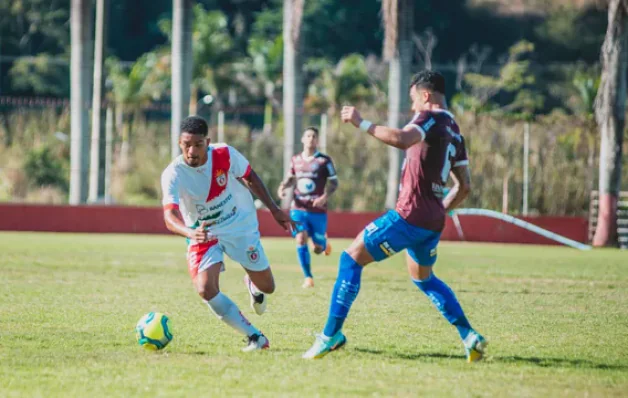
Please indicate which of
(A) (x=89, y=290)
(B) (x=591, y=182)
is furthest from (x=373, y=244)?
(B) (x=591, y=182)

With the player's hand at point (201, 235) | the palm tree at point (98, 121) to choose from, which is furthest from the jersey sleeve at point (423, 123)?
the palm tree at point (98, 121)

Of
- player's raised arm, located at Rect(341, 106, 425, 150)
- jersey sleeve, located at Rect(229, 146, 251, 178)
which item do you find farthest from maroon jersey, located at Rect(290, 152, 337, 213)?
player's raised arm, located at Rect(341, 106, 425, 150)

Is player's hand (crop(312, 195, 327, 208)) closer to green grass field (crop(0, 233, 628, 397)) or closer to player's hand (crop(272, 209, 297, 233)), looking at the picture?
green grass field (crop(0, 233, 628, 397))

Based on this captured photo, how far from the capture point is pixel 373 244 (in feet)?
28.0

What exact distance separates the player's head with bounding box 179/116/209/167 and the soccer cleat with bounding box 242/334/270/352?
148 cm

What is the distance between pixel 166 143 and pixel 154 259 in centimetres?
1155

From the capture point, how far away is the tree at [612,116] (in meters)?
26.3

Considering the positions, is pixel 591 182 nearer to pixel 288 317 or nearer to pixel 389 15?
pixel 389 15

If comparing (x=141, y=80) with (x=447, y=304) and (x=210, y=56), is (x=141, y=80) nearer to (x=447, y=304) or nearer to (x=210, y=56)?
(x=210, y=56)

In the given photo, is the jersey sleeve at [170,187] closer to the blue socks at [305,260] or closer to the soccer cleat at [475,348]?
the soccer cleat at [475,348]

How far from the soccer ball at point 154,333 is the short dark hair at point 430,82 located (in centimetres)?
278

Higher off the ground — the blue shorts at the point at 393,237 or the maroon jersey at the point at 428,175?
the maroon jersey at the point at 428,175

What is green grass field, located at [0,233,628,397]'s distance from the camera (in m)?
7.41

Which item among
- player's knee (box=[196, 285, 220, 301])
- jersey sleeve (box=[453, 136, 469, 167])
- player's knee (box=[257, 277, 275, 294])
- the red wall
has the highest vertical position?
jersey sleeve (box=[453, 136, 469, 167])
